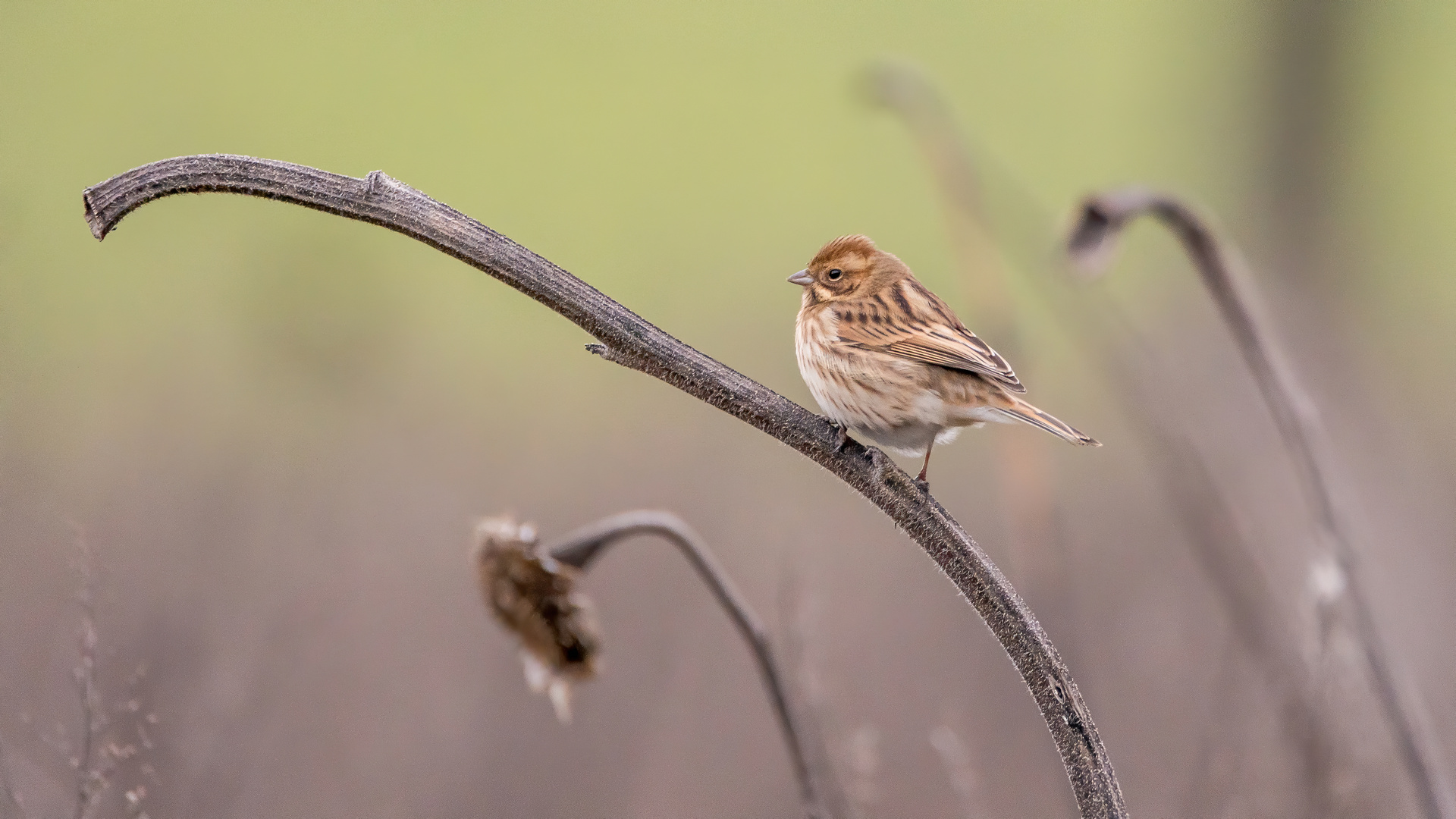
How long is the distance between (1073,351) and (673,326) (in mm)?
3973

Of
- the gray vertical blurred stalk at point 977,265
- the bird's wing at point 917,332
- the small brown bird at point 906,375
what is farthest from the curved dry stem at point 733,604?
the gray vertical blurred stalk at point 977,265

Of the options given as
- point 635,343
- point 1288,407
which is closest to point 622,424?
point 1288,407

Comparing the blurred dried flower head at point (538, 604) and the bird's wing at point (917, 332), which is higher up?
the bird's wing at point (917, 332)

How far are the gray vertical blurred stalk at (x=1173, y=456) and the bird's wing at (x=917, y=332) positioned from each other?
0.68 meters

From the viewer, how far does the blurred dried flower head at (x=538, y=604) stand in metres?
2.53

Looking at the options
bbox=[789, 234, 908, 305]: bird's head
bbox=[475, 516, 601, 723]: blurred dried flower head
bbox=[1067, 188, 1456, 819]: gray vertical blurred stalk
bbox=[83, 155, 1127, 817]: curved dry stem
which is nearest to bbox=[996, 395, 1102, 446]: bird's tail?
bbox=[1067, 188, 1456, 819]: gray vertical blurred stalk

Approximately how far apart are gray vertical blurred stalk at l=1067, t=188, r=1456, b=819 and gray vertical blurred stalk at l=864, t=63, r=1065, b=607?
2.77ft

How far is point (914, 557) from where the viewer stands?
6293mm

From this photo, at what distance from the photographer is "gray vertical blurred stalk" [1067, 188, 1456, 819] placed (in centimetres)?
227

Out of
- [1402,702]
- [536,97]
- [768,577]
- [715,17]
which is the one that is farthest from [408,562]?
[715,17]

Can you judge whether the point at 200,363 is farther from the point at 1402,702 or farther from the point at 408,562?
the point at 1402,702

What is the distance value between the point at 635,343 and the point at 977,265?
241 cm

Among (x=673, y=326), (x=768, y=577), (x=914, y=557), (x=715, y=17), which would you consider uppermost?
(x=715, y=17)

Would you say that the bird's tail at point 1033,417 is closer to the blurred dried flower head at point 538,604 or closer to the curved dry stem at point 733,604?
the curved dry stem at point 733,604
